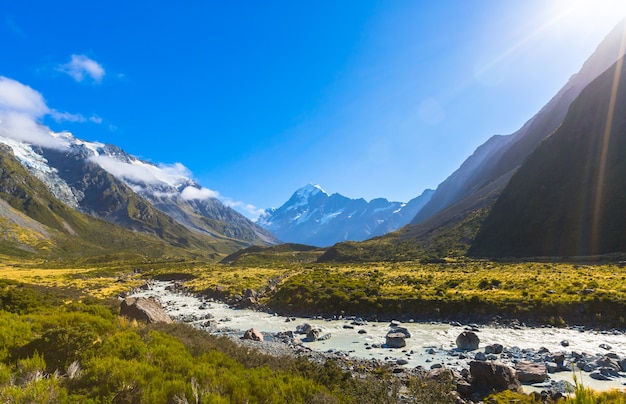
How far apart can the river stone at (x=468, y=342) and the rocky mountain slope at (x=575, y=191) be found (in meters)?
67.5

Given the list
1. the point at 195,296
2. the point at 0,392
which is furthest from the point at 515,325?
the point at 195,296

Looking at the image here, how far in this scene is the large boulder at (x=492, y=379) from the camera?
537 inches

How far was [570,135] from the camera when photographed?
329 feet

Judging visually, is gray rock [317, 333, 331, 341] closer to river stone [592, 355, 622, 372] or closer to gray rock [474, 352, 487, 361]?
gray rock [474, 352, 487, 361]

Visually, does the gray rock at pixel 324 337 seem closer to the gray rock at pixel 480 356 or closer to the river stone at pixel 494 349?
the gray rock at pixel 480 356

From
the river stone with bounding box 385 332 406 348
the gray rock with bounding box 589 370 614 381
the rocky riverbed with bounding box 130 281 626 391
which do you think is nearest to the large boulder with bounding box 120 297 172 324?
the rocky riverbed with bounding box 130 281 626 391

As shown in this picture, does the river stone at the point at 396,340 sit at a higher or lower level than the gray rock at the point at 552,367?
lower

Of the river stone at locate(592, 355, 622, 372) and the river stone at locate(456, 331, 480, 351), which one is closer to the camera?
the river stone at locate(592, 355, 622, 372)

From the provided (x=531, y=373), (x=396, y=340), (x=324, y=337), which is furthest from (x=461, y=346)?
(x=324, y=337)

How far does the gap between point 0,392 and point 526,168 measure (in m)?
129

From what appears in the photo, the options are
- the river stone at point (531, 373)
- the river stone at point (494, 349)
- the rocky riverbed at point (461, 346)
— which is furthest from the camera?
the river stone at point (494, 349)

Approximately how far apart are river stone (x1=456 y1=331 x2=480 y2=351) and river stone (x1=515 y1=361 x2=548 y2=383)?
17.0ft

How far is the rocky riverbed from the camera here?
16312mm

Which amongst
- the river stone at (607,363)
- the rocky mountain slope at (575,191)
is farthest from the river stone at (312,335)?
the rocky mountain slope at (575,191)
